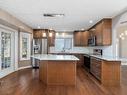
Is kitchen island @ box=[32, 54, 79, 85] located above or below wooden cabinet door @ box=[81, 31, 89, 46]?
below

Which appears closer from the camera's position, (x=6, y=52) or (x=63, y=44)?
(x=6, y=52)

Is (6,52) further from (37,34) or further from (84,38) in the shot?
(84,38)

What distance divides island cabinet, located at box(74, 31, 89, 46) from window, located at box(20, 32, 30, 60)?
127 inches

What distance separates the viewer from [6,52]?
7445 mm

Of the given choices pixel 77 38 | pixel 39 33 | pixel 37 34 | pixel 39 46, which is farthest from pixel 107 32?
pixel 37 34

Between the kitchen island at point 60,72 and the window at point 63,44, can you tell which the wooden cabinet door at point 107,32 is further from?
the window at point 63,44

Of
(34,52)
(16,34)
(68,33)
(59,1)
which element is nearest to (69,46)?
(68,33)

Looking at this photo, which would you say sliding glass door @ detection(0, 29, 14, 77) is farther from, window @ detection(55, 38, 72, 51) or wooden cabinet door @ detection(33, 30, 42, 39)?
window @ detection(55, 38, 72, 51)

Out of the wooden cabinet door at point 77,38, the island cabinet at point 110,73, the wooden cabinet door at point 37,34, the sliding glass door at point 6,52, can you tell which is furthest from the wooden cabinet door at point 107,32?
the wooden cabinet door at point 37,34

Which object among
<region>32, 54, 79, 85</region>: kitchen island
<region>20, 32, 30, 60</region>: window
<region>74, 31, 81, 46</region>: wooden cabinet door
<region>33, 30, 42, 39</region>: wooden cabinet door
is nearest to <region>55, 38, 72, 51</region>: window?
<region>74, 31, 81, 46</region>: wooden cabinet door

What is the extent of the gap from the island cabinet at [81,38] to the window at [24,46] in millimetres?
3236

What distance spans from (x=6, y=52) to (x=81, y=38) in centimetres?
517

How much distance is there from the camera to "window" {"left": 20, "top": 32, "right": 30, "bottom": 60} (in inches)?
354

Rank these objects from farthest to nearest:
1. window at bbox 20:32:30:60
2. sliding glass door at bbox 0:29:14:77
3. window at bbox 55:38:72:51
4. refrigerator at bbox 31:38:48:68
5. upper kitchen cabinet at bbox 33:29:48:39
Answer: window at bbox 55:38:72:51
upper kitchen cabinet at bbox 33:29:48:39
refrigerator at bbox 31:38:48:68
window at bbox 20:32:30:60
sliding glass door at bbox 0:29:14:77
